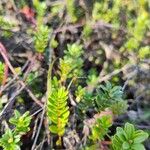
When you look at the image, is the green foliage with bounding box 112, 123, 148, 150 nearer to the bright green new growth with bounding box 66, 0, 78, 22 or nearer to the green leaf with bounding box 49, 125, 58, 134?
the green leaf with bounding box 49, 125, 58, 134

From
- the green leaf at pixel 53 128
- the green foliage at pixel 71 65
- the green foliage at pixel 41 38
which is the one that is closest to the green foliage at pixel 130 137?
the green leaf at pixel 53 128

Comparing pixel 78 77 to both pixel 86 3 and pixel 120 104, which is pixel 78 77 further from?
pixel 86 3

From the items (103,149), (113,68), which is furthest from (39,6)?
(103,149)

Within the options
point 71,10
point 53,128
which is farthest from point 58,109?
point 71,10

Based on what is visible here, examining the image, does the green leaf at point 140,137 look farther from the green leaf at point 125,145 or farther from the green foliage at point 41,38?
the green foliage at point 41,38

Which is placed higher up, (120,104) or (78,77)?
(78,77)

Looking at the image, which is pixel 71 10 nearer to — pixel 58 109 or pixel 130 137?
pixel 58 109
